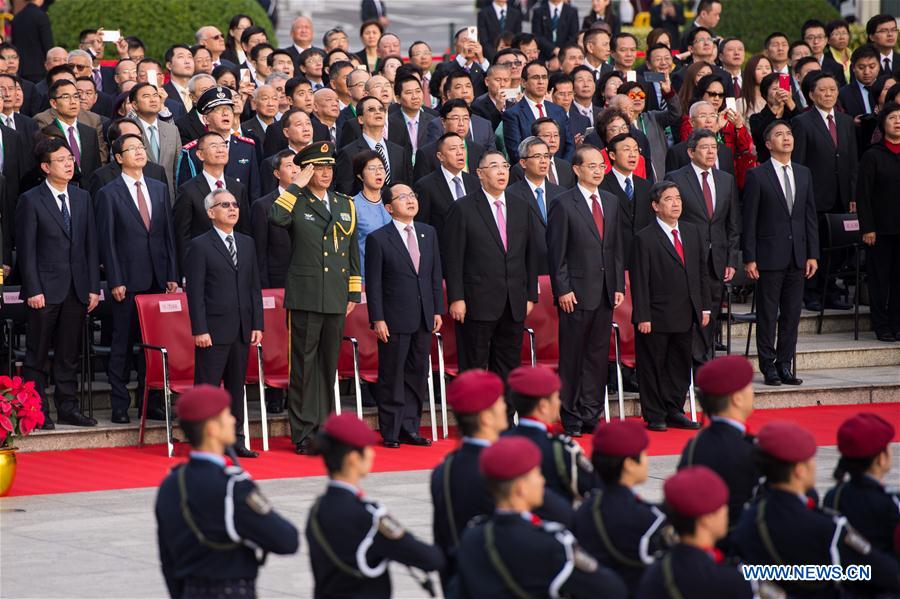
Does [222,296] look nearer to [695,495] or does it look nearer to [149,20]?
[695,495]

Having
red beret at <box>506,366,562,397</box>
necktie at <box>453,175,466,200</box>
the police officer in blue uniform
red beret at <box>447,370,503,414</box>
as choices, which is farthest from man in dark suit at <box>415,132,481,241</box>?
red beret at <box>447,370,503,414</box>

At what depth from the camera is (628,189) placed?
Result: 44.3ft

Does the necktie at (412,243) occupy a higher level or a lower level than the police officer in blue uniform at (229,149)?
lower

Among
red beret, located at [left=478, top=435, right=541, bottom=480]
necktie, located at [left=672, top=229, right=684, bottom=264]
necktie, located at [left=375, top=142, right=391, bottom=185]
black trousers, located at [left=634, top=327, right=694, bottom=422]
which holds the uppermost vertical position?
necktie, located at [left=375, top=142, right=391, bottom=185]

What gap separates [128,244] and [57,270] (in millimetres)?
598

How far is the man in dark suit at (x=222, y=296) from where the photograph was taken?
38.9ft

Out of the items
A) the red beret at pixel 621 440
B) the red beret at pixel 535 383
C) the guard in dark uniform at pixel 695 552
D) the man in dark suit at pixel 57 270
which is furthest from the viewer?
the man in dark suit at pixel 57 270

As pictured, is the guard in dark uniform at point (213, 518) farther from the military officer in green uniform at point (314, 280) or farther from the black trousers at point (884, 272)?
the black trousers at point (884, 272)

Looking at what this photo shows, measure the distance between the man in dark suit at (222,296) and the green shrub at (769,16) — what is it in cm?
1300

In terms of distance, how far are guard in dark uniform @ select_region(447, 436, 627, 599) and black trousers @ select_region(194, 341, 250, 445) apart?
625 cm

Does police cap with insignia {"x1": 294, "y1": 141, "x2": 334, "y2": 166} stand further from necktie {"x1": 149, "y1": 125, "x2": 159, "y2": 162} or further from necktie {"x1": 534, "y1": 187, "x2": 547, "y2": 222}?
necktie {"x1": 149, "y1": 125, "x2": 159, "y2": 162}

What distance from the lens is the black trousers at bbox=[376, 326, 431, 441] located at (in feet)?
40.6

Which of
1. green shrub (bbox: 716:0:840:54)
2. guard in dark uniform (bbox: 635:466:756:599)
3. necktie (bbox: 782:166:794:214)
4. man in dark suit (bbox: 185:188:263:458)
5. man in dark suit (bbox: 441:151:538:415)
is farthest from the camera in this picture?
green shrub (bbox: 716:0:840:54)

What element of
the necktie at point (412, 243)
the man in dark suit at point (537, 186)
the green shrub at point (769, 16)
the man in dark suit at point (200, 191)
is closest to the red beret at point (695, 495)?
the necktie at point (412, 243)
